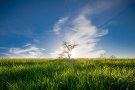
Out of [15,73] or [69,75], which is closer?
[69,75]

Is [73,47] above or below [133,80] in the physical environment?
above

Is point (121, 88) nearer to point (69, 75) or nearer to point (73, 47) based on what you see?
point (69, 75)

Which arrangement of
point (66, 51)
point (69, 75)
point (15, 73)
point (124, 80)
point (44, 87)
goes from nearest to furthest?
1. point (44, 87)
2. point (124, 80)
3. point (69, 75)
4. point (15, 73)
5. point (66, 51)

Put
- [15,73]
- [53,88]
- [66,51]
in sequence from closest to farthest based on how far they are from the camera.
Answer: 1. [53,88]
2. [15,73]
3. [66,51]

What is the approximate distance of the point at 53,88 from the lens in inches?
109

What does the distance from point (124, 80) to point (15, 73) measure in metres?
3.57

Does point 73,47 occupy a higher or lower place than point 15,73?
higher

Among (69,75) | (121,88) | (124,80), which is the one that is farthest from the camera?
(69,75)

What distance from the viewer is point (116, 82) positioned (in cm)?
335

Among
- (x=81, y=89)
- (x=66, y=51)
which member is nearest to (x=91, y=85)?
(x=81, y=89)

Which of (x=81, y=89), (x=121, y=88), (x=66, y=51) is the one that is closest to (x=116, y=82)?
(x=121, y=88)

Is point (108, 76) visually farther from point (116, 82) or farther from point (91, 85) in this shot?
point (91, 85)

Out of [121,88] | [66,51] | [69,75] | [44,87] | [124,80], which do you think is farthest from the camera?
[66,51]

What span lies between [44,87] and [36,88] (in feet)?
0.53
